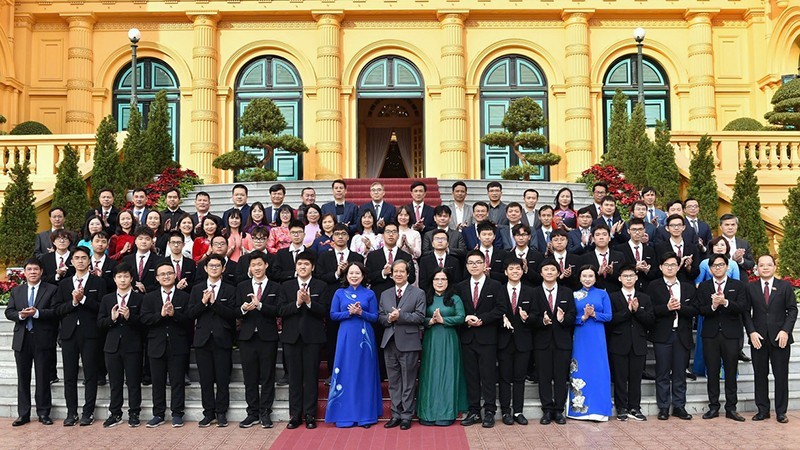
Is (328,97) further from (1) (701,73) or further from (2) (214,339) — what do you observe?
(2) (214,339)

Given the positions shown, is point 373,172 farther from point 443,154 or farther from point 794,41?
point 794,41

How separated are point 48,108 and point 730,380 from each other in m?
21.0

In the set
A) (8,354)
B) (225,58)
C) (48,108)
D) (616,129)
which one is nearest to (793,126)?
(616,129)

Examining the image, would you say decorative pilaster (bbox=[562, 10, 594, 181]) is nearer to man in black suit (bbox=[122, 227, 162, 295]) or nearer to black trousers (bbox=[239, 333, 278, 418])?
man in black suit (bbox=[122, 227, 162, 295])

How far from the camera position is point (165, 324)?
873 centimetres

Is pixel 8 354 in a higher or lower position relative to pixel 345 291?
lower

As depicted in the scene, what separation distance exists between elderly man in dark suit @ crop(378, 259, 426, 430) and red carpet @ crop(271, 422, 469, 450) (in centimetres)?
28

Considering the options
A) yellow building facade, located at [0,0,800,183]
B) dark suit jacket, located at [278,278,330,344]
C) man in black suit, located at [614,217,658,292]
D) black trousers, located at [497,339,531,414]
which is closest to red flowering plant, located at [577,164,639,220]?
yellow building facade, located at [0,0,800,183]

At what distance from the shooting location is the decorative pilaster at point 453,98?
22.9m

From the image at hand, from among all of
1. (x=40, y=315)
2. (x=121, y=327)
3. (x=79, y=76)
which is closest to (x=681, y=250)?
(x=121, y=327)

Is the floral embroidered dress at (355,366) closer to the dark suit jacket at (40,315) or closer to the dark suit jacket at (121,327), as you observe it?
the dark suit jacket at (121,327)

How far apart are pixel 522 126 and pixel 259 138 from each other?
708cm

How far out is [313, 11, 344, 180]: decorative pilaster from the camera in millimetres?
22969

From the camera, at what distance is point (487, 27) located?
926 inches
